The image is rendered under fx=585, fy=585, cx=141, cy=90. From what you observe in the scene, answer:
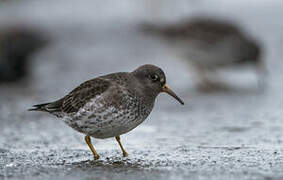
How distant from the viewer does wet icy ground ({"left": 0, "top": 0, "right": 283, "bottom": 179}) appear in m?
5.49

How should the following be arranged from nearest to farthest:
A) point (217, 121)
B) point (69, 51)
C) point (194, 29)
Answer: point (217, 121) → point (194, 29) → point (69, 51)

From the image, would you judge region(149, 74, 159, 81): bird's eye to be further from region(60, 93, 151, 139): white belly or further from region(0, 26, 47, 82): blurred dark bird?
region(0, 26, 47, 82): blurred dark bird

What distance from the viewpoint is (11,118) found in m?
8.58

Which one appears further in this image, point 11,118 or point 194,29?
point 194,29

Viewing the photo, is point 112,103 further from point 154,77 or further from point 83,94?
point 154,77

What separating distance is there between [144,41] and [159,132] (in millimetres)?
8462

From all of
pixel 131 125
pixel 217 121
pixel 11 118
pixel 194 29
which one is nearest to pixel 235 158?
pixel 131 125

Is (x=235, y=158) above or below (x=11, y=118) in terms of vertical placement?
below

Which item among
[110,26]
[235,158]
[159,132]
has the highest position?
[110,26]

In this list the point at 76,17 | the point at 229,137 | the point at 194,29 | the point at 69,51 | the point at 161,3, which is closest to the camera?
the point at 229,137

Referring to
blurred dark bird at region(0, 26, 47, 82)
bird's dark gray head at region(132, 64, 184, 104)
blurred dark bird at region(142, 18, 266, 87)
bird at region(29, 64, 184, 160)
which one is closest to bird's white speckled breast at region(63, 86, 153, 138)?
bird at region(29, 64, 184, 160)

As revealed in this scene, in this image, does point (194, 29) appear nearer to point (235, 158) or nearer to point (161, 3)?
point (161, 3)

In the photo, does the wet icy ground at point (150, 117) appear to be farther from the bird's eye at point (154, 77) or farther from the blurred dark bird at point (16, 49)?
the bird's eye at point (154, 77)

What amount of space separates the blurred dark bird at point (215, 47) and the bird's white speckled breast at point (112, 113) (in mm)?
6594
